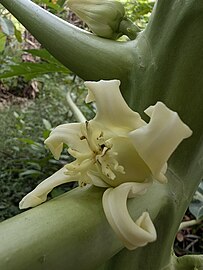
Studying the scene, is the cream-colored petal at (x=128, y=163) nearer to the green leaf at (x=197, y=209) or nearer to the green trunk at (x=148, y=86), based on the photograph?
the green trunk at (x=148, y=86)

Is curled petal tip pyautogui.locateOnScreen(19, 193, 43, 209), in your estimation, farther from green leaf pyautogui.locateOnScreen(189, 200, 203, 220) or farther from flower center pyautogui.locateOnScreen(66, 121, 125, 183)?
green leaf pyautogui.locateOnScreen(189, 200, 203, 220)

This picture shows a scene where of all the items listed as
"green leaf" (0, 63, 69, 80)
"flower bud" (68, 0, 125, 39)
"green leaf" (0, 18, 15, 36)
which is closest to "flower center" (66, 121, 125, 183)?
"flower bud" (68, 0, 125, 39)

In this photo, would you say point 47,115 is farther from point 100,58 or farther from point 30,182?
point 100,58

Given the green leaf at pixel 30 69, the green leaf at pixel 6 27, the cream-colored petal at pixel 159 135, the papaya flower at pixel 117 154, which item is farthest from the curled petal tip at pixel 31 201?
the green leaf at pixel 6 27

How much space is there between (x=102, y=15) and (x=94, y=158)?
18 centimetres

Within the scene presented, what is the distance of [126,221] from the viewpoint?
0.36m

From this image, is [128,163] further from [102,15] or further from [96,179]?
[102,15]

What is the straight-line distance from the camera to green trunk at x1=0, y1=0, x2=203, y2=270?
1.30 feet

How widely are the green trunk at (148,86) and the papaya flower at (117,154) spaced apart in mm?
22

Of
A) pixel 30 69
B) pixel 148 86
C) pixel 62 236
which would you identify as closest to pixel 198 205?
pixel 30 69

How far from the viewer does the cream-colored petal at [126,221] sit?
0.36m

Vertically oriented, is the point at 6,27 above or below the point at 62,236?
below

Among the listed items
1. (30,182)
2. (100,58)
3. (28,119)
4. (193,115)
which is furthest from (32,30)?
(28,119)

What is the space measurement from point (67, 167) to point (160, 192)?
104 mm
